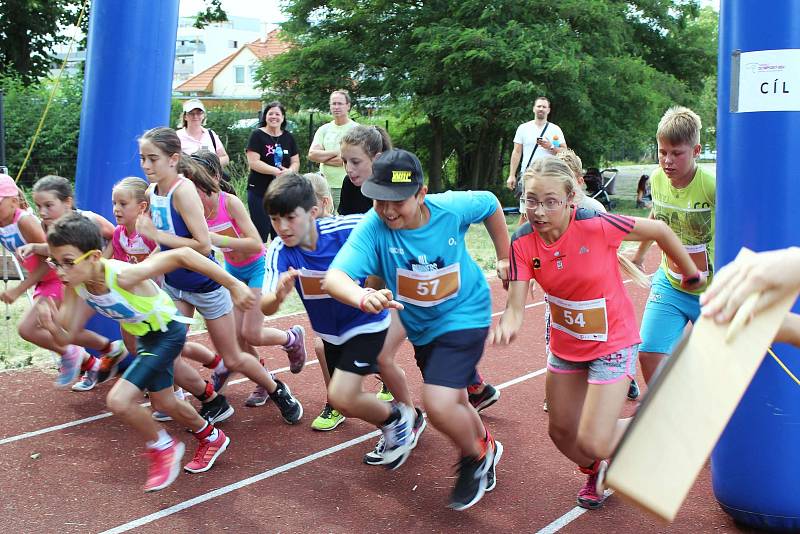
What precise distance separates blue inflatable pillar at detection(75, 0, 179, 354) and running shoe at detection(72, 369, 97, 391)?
1.51 ft

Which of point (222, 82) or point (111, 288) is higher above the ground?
point (222, 82)

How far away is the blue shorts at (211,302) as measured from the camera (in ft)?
19.4

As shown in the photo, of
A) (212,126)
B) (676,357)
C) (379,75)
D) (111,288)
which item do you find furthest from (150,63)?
(379,75)

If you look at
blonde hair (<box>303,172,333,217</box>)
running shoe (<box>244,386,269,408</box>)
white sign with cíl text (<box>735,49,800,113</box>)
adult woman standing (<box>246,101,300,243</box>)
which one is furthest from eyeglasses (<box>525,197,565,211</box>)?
adult woman standing (<box>246,101,300,243</box>)

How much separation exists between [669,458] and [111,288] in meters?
3.45

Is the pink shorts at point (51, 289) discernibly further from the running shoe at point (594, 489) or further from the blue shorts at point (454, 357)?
the running shoe at point (594, 489)

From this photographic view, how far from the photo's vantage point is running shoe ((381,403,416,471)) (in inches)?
200

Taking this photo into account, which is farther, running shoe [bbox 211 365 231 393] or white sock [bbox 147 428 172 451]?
running shoe [bbox 211 365 231 393]

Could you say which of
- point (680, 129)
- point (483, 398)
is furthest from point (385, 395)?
point (680, 129)

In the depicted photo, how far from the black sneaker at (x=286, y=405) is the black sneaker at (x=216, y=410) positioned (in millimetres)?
346

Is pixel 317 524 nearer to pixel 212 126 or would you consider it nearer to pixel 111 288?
pixel 111 288

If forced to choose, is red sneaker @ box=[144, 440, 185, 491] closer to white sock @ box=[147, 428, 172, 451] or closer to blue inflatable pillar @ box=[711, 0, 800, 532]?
white sock @ box=[147, 428, 172, 451]

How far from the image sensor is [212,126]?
72.4ft

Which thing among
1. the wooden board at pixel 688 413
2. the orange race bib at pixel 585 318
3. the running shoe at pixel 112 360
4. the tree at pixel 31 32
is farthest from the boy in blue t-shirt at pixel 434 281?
the tree at pixel 31 32
